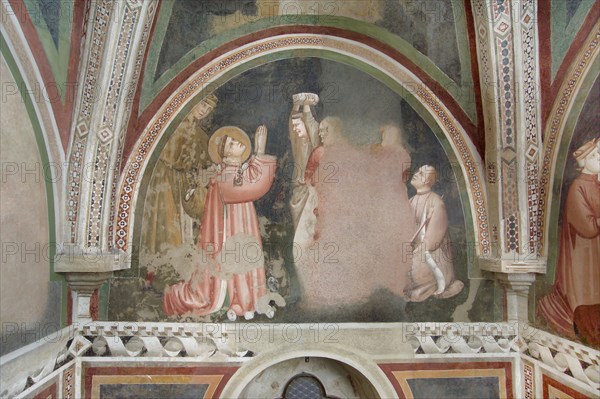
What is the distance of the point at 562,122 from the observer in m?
5.45

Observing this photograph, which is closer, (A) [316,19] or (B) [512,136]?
(B) [512,136]

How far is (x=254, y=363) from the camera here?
5895mm

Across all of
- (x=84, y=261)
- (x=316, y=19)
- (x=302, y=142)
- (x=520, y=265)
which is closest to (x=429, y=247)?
(x=520, y=265)

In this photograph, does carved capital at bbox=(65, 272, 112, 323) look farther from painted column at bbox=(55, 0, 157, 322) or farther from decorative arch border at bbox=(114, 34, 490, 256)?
decorative arch border at bbox=(114, 34, 490, 256)

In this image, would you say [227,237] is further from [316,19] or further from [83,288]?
[316,19]

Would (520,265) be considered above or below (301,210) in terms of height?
below

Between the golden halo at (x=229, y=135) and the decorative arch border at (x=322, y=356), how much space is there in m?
2.41

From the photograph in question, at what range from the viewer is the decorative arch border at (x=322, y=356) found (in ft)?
19.3

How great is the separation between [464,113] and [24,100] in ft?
16.0

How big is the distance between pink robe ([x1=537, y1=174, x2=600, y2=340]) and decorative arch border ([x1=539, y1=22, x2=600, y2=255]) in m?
0.26

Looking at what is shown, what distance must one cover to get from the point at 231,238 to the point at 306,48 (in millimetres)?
2541

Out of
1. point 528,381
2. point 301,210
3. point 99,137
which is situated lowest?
point 528,381

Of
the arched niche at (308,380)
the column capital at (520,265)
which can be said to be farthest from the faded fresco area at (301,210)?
the arched niche at (308,380)

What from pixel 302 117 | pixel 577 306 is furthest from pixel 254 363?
pixel 577 306
